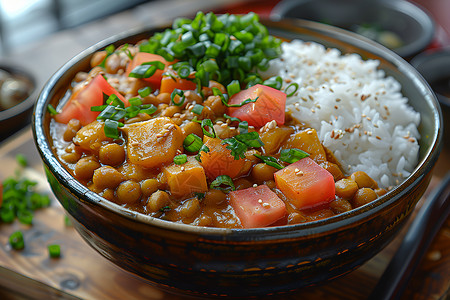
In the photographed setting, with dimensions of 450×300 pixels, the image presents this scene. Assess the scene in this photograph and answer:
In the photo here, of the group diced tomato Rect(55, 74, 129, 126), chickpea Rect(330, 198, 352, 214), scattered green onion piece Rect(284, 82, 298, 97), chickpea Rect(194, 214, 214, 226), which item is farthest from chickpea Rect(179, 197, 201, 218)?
scattered green onion piece Rect(284, 82, 298, 97)

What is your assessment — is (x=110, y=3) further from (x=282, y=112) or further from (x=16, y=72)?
(x=282, y=112)

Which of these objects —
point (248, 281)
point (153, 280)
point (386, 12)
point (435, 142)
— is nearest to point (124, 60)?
point (153, 280)

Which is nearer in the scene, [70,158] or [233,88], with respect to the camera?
[70,158]

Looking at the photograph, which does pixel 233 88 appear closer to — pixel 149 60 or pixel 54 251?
pixel 149 60

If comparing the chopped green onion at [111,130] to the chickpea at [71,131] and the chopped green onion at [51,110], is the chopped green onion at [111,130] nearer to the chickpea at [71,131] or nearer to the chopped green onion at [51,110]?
the chickpea at [71,131]

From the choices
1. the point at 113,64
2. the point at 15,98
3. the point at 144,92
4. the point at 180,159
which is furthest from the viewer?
the point at 15,98

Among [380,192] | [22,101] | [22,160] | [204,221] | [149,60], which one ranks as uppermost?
[149,60]

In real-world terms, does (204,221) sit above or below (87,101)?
below

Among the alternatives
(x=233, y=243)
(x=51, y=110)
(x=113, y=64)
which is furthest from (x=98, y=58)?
(x=233, y=243)
